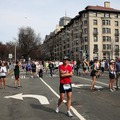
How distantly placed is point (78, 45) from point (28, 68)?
240ft

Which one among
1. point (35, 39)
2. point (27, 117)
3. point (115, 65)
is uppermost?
point (35, 39)

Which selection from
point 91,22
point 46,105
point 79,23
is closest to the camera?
point 46,105

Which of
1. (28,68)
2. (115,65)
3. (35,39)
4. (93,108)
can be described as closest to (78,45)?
(35,39)

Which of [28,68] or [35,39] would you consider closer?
[28,68]

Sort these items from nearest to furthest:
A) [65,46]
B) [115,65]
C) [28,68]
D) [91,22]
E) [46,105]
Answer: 1. [46,105]
2. [115,65]
3. [28,68]
4. [91,22]
5. [65,46]

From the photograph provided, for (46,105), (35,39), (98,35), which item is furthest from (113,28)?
(46,105)

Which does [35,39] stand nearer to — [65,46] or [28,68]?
[65,46]

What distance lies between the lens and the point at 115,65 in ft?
57.1

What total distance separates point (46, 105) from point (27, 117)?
2.43 metres

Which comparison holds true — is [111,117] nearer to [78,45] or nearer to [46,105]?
[46,105]

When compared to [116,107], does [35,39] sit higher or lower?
higher

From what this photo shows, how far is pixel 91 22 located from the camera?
10062 cm

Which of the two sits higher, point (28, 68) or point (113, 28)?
point (113, 28)

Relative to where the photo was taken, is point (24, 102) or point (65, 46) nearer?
point (24, 102)
